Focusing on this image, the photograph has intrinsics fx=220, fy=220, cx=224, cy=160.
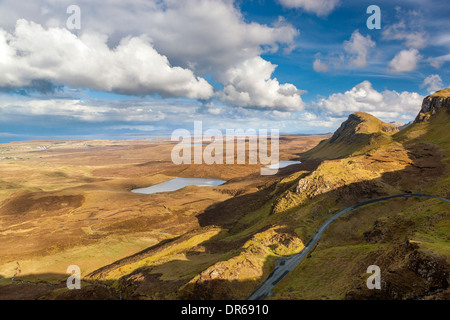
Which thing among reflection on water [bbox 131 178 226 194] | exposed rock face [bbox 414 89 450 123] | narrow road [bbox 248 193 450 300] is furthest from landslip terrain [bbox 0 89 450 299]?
reflection on water [bbox 131 178 226 194]

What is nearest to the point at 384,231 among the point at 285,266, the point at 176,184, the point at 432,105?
the point at 285,266

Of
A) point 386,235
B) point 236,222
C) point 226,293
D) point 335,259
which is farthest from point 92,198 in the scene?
point 386,235

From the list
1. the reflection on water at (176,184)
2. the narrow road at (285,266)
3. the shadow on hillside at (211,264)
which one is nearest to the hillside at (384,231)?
the shadow on hillside at (211,264)

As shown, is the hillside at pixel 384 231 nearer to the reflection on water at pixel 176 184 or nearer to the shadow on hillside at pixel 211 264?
the shadow on hillside at pixel 211 264

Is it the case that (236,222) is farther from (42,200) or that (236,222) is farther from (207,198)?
(42,200)

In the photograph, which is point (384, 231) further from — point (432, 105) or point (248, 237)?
point (432, 105)

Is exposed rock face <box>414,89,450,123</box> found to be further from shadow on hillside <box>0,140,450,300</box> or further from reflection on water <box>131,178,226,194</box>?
reflection on water <box>131,178,226,194</box>
